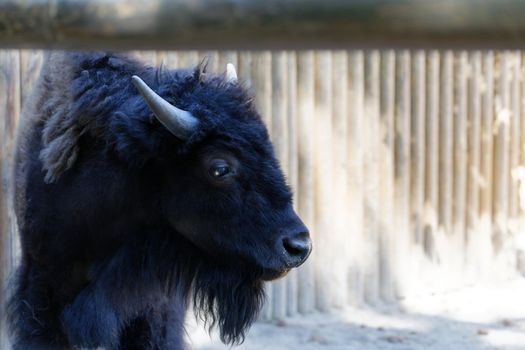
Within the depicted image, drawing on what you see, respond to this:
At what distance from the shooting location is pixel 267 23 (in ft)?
4.13

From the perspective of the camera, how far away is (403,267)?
8.15 meters

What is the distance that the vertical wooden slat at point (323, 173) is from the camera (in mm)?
7559

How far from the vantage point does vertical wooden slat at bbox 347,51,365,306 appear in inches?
305

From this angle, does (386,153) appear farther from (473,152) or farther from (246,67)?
(246,67)

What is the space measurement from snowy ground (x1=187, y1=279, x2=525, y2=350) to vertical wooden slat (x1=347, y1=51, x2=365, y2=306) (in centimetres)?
52

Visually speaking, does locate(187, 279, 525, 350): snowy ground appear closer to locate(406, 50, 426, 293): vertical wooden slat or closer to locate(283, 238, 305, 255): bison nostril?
locate(406, 50, 426, 293): vertical wooden slat

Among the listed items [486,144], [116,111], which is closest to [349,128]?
[486,144]

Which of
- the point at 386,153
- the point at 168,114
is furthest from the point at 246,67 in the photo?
the point at 168,114

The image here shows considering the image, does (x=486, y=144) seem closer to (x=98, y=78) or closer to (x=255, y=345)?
(x=255, y=345)

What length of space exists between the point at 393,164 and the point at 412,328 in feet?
5.05

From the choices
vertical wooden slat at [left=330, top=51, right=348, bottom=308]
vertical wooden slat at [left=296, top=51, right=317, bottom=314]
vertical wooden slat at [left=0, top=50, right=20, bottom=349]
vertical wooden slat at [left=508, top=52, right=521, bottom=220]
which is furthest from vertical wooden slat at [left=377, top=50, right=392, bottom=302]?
vertical wooden slat at [left=0, top=50, right=20, bottom=349]

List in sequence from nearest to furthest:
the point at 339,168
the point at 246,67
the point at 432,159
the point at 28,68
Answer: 1. the point at 28,68
2. the point at 246,67
3. the point at 339,168
4. the point at 432,159

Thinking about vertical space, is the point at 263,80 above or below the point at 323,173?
above

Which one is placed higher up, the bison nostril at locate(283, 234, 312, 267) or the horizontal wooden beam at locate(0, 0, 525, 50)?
the horizontal wooden beam at locate(0, 0, 525, 50)
